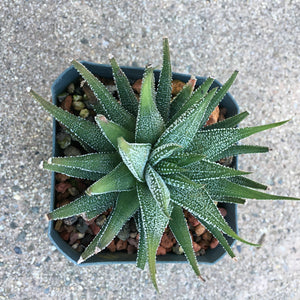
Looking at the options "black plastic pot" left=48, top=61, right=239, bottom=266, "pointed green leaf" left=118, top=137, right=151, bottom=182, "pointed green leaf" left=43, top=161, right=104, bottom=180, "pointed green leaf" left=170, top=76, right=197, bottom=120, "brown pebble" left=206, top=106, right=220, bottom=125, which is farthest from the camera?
"brown pebble" left=206, top=106, right=220, bottom=125

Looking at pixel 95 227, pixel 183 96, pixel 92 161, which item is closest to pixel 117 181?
pixel 92 161

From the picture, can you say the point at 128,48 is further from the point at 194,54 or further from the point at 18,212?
the point at 18,212

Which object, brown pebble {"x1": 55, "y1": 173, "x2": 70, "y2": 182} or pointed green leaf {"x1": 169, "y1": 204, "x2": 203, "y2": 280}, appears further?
brown pebble {"x1": 55, "y1": 173, "x2": 70, "y2": 182}

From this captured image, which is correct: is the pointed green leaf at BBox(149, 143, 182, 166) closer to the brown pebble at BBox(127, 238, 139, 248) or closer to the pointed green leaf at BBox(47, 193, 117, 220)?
the pointed green leaf at BBox(47, 193, 117, 220)

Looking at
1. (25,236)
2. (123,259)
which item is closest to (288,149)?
(123,259)

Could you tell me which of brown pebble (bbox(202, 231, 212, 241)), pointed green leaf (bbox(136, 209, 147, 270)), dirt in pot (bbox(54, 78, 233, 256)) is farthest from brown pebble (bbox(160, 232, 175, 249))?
pointed green leaf (bbox(136, 209, 147, 270))

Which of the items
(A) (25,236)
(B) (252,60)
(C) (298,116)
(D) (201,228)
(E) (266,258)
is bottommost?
(A) (25,236)

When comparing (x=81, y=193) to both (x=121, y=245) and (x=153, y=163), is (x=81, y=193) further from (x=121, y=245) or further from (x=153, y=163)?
(x=153, y=163)

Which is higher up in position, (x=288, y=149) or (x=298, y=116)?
(x=298, y=116)
